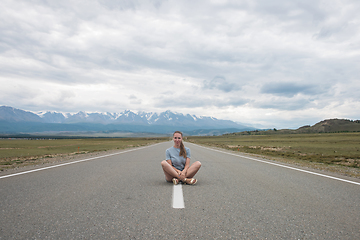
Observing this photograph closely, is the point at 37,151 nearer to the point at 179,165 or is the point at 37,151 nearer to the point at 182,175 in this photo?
the point at 179,165

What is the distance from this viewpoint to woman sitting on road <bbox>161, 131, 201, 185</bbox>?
7.46 metres

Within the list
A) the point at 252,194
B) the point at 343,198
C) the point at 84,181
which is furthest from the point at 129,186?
the point at 343,198

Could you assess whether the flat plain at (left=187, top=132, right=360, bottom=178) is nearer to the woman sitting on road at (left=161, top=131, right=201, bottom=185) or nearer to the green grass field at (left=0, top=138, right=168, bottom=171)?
the woman sitting on road at (left=161, top=131, right=201, bottom=185)

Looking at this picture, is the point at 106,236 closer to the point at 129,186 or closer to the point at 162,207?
the point at 162,207

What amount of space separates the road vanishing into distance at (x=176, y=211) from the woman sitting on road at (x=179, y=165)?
453mm

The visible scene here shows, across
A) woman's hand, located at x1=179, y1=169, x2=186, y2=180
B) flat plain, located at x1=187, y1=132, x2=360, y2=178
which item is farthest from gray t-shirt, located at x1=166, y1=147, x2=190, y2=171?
flat plain, located at x1=187, y1=132, x2=360, y2=178


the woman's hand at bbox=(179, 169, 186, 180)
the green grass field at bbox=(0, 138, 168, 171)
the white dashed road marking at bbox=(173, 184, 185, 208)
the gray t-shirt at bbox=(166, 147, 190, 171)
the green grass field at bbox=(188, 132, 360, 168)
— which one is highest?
the gray t-shirt at bbox=(166, 147, 190, 171)

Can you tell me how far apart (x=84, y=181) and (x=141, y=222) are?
4631mm

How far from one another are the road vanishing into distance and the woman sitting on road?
0.45 meters

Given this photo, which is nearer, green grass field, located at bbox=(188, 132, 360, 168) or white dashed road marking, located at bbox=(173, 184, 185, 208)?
white dashed road marking, located at bbox=(173, 184, 185, 208)

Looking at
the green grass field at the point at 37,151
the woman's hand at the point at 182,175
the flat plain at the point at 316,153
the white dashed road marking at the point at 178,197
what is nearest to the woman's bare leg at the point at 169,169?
the woman's hand at the point at 182,175

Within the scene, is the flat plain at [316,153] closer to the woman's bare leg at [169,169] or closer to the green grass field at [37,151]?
the woman's bare leg at [169,169]

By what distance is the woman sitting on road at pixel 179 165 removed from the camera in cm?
746

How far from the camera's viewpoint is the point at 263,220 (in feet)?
13.6
